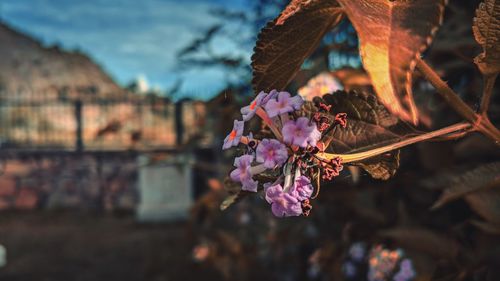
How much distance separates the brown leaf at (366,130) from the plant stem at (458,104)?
0.05 meters

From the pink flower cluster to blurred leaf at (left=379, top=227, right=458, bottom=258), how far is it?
24.8 inches

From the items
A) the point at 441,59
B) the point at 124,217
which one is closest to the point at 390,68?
the point at 441,59

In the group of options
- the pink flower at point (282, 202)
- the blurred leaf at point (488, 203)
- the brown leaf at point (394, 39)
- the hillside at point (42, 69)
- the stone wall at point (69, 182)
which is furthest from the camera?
the hillside at point (42, 69)

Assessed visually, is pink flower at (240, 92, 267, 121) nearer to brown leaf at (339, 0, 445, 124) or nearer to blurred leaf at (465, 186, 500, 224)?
brown leaf at (339, 0, 445, 124)

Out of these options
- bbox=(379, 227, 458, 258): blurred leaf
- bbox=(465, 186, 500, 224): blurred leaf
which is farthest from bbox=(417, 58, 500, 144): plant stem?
bbox=(379, 227, 458, 258): blurred leaf

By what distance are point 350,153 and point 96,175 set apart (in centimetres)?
982

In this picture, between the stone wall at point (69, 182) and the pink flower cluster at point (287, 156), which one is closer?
the pink flower cluster at point (287, 156)

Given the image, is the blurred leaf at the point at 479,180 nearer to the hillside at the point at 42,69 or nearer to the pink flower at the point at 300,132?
the pink flower at the point at 300,132

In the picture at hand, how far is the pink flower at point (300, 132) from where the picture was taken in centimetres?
47

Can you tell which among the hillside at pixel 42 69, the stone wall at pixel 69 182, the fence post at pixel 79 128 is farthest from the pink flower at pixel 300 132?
the hillside at pixel 42 69

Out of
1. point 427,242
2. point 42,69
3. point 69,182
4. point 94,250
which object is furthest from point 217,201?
point 42,69

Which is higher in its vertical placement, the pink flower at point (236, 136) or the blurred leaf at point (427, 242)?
the pink flower at point (236, 136)

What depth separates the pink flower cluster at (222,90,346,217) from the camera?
48 centimetres

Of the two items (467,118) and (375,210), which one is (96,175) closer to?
(375,210)
